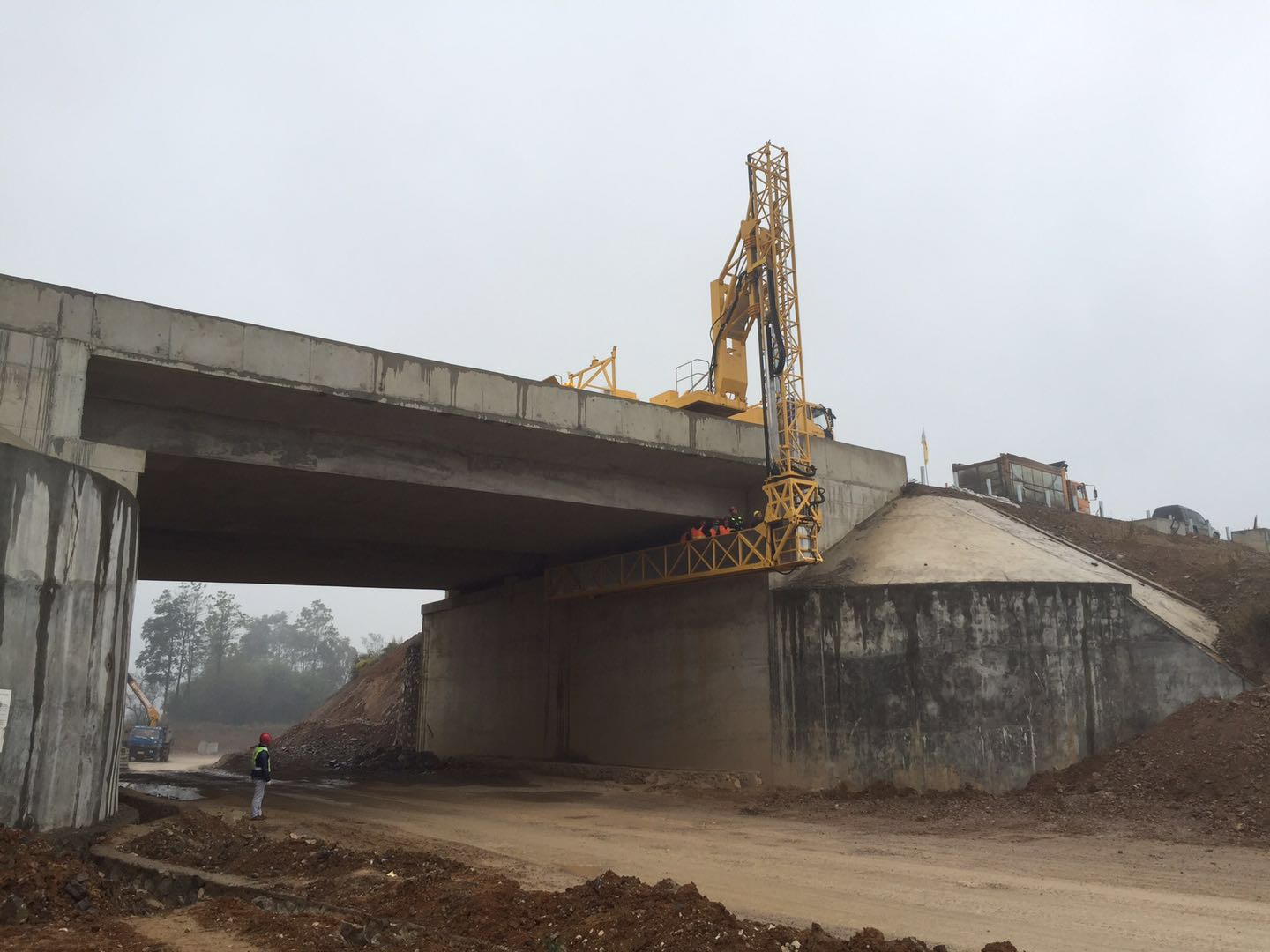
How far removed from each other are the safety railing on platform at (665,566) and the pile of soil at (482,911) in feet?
44.4

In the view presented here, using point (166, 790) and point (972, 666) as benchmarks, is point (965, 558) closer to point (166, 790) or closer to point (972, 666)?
point (972, 666)

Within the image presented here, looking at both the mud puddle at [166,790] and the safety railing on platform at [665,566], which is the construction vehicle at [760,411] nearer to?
the safety railing on platform at [665,566]

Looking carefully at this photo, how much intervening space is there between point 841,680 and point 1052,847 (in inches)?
316

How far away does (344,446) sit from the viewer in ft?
71.0

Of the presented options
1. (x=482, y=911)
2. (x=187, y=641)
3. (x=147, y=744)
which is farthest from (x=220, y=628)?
(x=482, y=911)

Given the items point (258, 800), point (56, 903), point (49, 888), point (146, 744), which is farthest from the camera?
point (146, 744)

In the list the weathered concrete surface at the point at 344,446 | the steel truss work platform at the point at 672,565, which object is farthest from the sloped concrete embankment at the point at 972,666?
the weathered concrete surface at the point at 344,446

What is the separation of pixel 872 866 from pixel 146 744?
49.3 m

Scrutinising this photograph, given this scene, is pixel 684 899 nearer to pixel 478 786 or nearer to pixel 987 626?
pixel 987 626

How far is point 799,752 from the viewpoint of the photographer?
23.5m

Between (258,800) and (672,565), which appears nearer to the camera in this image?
(258,800)

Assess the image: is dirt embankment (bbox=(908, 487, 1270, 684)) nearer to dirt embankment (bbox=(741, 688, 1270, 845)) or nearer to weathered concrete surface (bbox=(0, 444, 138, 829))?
dirt embankment (bbox=(741, 688, 1270, 845))

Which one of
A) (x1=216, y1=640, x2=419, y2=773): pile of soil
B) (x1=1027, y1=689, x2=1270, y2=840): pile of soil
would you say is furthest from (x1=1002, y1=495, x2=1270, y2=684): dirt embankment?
(x1=216, y1=640, x2=419, y2=773): pile of soil

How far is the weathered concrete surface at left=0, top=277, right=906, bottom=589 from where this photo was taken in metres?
17.5
